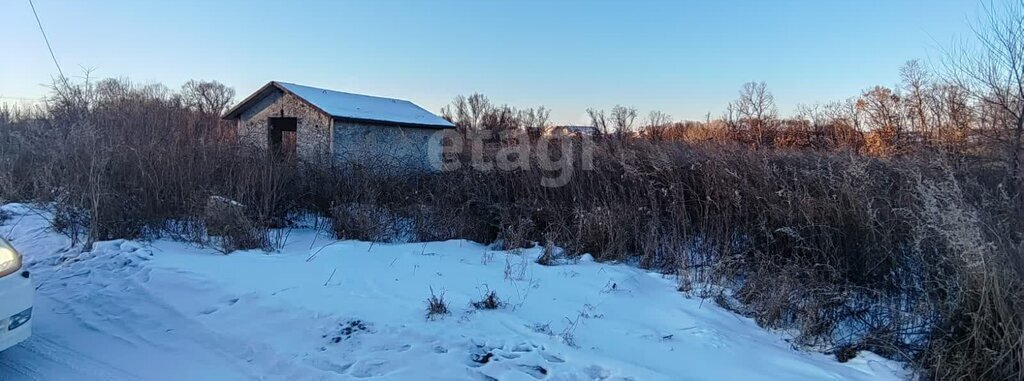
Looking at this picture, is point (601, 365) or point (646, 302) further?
point (646, 302)

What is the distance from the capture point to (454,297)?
4066 mm

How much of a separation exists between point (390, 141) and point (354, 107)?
155cm

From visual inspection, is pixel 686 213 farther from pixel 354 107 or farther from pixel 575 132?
pixel 354 107

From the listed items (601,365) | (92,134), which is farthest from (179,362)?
(92,134)

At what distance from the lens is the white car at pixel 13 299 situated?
101 inches

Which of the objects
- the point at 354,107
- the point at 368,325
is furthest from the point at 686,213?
the point at 354,107

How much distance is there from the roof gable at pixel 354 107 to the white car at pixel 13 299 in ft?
37.6

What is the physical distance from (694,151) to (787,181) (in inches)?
66.9

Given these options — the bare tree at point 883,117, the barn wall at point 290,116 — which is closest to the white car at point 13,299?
the barn wall at point 290,116

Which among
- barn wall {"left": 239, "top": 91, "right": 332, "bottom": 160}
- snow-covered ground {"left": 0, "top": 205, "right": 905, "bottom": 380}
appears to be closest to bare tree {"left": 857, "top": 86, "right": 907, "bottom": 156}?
snow-covered ground {"left": 0, "top": 205, "right": 905, "bottom": 380}

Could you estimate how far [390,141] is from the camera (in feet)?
51.7

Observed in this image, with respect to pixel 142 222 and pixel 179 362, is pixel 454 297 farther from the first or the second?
pixel 142 222

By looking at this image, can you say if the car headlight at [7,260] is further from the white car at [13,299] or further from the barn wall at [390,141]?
the barn wall at [390,141]

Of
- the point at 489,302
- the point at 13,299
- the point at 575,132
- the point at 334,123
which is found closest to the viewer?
the point at 13,299
